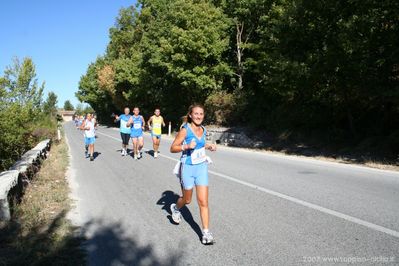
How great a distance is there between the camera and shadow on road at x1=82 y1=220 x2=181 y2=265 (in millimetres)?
4617

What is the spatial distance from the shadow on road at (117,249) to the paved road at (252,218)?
0.04 ft

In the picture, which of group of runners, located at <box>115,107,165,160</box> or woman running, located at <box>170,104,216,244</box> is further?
group of runners, located at <box>115,107,165,160</box>

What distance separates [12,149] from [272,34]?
1201 centimetres

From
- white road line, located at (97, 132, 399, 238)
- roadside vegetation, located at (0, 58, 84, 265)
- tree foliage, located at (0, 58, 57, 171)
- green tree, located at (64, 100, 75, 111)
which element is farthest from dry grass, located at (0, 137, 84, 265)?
green tree, located at (64, 100, 75, 111)

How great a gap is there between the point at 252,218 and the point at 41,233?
10.0 ft

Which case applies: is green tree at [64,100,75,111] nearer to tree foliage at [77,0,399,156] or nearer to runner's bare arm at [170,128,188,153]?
tree foliage at [77,0,399,156]

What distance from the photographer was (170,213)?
673cm

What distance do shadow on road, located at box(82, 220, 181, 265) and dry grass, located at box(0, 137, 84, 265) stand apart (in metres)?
0.18

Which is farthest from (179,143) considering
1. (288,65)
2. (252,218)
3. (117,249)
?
(288,65)

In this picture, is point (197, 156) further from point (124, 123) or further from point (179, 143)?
point (124, 123)

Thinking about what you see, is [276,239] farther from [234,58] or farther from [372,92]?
[234,58]

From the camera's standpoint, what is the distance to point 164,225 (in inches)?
237

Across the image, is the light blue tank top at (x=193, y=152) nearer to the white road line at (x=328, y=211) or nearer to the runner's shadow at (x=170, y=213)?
the runner's shadow at (x=170, y=213)

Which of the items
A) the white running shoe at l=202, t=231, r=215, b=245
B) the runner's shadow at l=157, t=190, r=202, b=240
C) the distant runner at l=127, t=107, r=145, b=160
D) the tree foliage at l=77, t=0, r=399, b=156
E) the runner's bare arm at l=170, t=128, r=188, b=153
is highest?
the tree foliage at l=77, t=0, r=399, b=156
